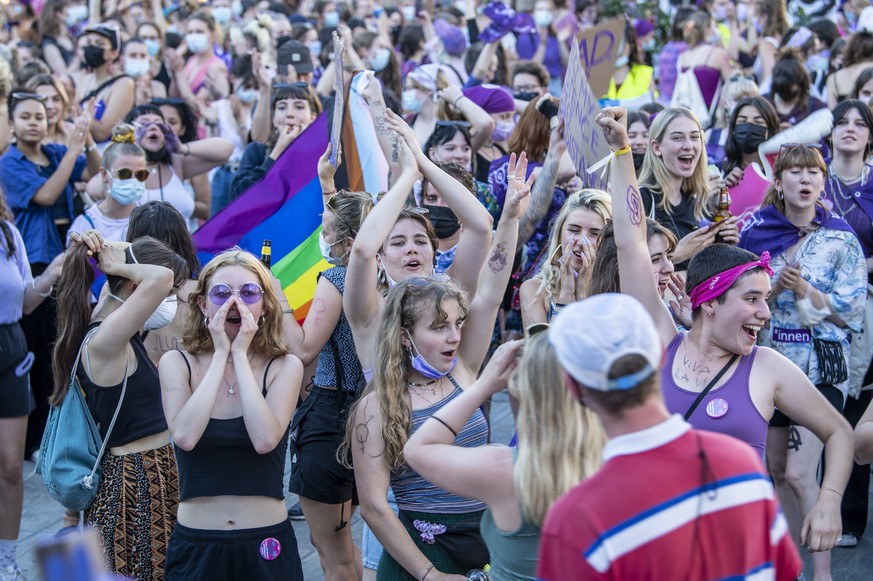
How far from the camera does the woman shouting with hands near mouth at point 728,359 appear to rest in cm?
349

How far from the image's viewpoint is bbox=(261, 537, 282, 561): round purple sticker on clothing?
12.5ft

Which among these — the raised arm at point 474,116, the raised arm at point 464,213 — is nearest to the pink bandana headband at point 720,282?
the raised arm at point 464,213

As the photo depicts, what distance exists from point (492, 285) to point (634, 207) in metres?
0.67

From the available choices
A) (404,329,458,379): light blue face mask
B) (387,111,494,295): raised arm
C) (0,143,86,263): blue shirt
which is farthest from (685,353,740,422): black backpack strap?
(0,143,86,263): blue shirt

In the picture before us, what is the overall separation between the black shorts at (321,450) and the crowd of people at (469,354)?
0.04ft

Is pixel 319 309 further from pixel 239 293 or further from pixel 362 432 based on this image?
pixel 362 432

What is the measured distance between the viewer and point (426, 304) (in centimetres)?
377

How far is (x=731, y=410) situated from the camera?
3541 millimetres

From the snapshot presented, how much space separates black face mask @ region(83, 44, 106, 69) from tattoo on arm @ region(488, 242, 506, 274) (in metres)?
6.25

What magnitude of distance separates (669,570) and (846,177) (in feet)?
15.3

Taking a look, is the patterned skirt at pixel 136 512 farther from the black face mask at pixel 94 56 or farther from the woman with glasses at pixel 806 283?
the black face mask at pixel 94 56

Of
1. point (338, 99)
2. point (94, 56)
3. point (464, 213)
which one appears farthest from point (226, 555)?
point (94, 56)

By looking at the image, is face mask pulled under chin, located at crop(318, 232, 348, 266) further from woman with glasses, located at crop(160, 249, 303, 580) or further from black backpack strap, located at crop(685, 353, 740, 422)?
black backpack strap, located at crop(685, 353, 740, 422)

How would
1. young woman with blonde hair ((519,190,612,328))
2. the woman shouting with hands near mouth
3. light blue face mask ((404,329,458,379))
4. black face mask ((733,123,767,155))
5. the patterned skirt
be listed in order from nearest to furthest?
1. the woman shouting with hands near mouth
2. light blue face mask ((404,329,458,379))
3. the patterned skirt
4. young woman with blonde hair ((519,190,612,328))
5. black face mask ((733,123,767,155))
